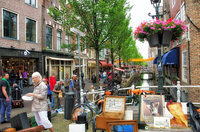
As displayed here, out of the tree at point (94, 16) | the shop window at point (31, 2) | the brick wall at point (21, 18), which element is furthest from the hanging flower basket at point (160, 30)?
the shop window at point (31, 2)

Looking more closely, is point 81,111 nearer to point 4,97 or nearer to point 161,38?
point 4,97

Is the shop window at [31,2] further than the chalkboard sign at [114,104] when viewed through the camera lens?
Yes

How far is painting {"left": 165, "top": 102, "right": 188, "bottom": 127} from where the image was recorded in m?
3.02

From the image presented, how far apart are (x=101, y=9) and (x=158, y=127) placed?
782cm

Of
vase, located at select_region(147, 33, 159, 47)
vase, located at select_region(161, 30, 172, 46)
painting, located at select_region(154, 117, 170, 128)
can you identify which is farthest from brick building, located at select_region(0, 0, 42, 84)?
painting, located at select_region(154, 117, 170, 128)

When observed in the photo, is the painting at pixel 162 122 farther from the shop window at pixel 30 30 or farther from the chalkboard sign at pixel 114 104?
the shop window at pixel 30 30

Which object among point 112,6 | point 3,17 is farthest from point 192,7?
point 3,17

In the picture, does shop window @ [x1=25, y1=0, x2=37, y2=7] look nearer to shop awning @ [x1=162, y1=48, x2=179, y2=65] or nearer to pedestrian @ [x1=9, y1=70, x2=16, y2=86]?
Result: pedestrian @ [x1=9, y1=70, x2=16, y2=86]

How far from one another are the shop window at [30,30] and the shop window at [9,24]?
57.1 inches

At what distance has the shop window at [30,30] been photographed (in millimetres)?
15369

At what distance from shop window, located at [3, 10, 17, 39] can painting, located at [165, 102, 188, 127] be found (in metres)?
13.5

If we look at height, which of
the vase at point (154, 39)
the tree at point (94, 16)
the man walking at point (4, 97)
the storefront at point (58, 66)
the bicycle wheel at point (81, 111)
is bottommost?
the bicycle wheel at point (81, 111)

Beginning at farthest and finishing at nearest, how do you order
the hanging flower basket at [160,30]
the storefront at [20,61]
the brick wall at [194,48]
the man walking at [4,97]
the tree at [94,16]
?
the storefront at [20,61]
the tree at [94,16]
the brick wall at [194,48]
the man walking at [4,97]
the hanging flower basket at [160,30]

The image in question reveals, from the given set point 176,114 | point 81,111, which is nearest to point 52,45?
point 81,111
